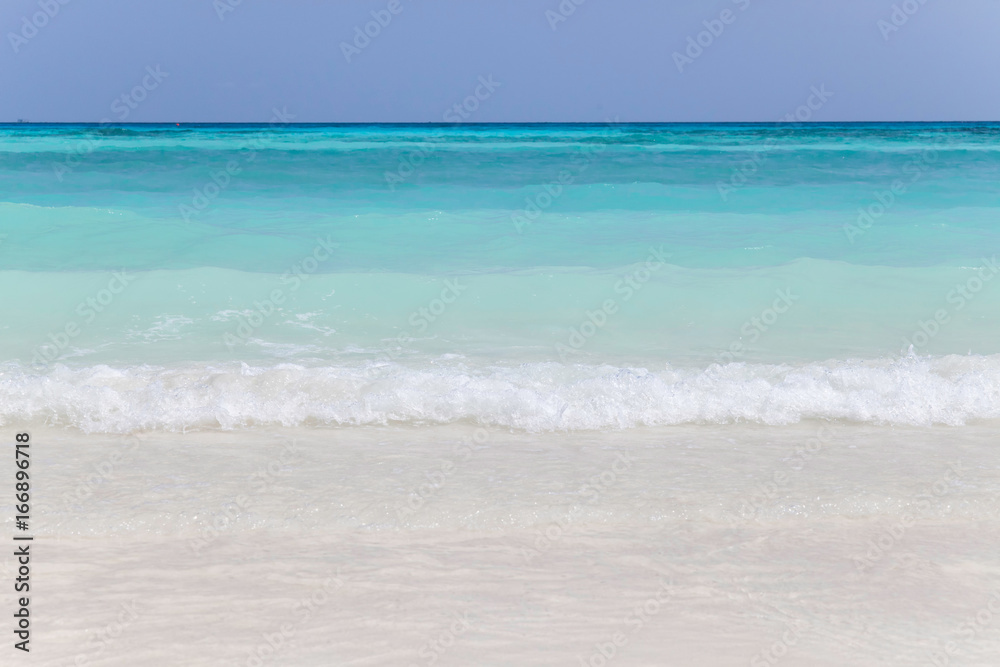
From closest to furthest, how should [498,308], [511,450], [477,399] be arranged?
[511,450] < [477,399] < [498,308]

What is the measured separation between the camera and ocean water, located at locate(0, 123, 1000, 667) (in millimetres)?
2314

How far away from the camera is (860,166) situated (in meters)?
21.6

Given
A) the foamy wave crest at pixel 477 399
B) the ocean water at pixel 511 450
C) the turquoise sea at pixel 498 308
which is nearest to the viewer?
the ocean water at pixel 511 450

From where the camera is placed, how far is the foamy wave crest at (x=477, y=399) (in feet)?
13.0

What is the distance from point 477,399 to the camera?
4109 millimetres

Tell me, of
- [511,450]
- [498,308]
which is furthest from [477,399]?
[498,308]

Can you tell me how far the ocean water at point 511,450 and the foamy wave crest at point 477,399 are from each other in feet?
0.06

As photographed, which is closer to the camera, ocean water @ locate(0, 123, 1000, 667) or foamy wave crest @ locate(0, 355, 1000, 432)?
ocean water @ locate(0, 123, 1000, 667)

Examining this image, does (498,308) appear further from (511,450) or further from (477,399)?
(511,450)

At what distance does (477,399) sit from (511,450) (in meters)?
0.53

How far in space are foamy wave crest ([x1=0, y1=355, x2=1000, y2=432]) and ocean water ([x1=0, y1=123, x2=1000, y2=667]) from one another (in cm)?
2

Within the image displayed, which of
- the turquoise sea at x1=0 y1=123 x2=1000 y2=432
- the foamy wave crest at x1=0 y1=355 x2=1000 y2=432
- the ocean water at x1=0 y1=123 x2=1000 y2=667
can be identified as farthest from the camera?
the turquoise sea at x1=0 y1=123 x2=1000 y2=432

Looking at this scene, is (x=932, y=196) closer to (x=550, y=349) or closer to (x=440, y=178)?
(x=440, y=178)

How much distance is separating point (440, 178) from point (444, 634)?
15783 millimetres
